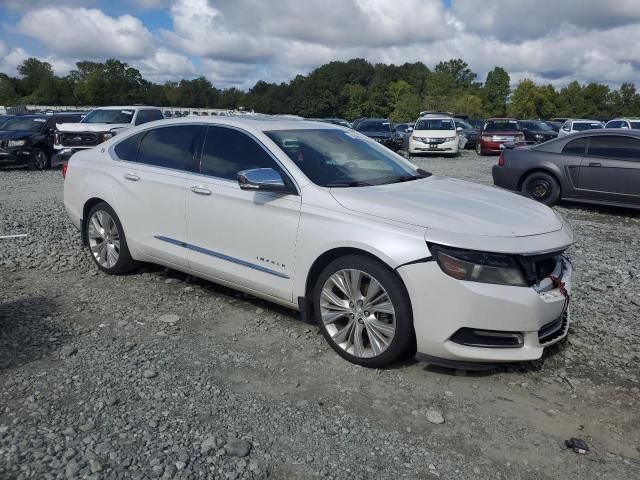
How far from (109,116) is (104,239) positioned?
1151 cm

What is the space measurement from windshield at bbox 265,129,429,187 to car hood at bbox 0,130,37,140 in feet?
44.9

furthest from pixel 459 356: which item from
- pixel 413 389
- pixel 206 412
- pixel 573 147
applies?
pixel 573 147

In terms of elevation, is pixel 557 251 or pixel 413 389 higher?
pixel 557 251

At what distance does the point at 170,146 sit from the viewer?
513 centimetres

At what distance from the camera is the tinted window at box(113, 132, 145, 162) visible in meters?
5.47

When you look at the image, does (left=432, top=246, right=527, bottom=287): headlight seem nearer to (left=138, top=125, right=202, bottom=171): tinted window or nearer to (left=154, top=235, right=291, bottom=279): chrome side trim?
(left=154, top=235, right=291, bottom=279): chrome side trim

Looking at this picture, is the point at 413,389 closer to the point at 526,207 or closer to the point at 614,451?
the point at 614,451

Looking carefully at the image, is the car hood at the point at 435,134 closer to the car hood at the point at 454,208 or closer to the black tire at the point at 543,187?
the black tire at the point at 543,187

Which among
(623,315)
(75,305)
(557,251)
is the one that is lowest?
(75,305)

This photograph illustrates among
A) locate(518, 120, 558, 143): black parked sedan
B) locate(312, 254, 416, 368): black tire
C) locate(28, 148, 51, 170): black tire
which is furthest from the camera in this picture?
locate(518, 120, 558, 143): black parked sedan

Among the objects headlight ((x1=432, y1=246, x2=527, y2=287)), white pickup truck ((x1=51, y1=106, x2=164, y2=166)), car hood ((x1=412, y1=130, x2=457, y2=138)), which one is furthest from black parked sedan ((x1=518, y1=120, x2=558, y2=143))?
headlight ((x1=432, y1=246, x2=527, y2=287))

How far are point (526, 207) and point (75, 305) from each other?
149 inches

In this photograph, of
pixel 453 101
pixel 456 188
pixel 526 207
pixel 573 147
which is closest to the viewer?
pixel 526 207

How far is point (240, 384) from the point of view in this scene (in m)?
3.61
